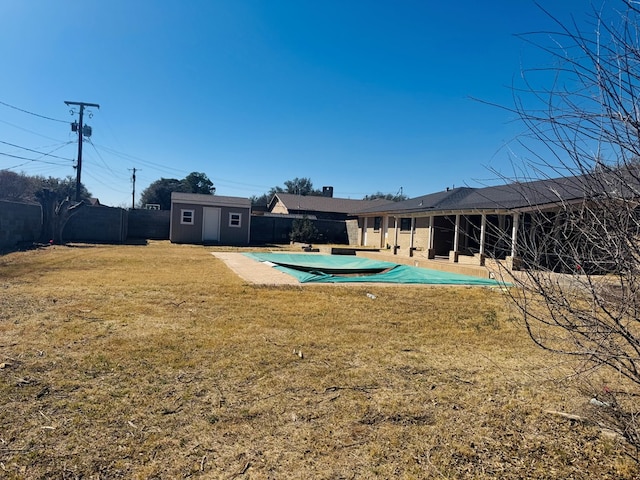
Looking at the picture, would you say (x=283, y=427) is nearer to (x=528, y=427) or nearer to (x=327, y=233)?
(x=528, y=427)

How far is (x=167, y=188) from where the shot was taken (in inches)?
2110

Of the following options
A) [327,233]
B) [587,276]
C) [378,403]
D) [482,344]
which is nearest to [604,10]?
[587,276]

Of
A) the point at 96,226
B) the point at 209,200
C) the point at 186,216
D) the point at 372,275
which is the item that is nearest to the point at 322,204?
the point at 209,200

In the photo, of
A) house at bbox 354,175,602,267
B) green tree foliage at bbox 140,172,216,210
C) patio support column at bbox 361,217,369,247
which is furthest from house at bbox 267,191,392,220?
green tree foliage at bbox 140,172,216,210

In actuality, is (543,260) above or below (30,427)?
above

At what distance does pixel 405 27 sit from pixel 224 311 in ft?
20.4

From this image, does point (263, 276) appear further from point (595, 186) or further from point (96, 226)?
point (96, 226)

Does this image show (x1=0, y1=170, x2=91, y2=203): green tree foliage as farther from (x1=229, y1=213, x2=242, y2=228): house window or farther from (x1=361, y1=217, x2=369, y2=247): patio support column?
(x1=361, y1=217, x2=369, y2=247): patio support column

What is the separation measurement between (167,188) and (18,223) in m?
39.5

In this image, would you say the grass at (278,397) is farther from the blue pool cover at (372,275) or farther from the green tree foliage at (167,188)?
the green tree foliage at (167,188)

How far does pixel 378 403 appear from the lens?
9.61ft

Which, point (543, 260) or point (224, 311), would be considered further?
point (224, 311)

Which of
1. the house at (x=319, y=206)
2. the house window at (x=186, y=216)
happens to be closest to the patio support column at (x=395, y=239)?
the house window at (x=186, y=216)

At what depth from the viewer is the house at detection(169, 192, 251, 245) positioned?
23562 mm
